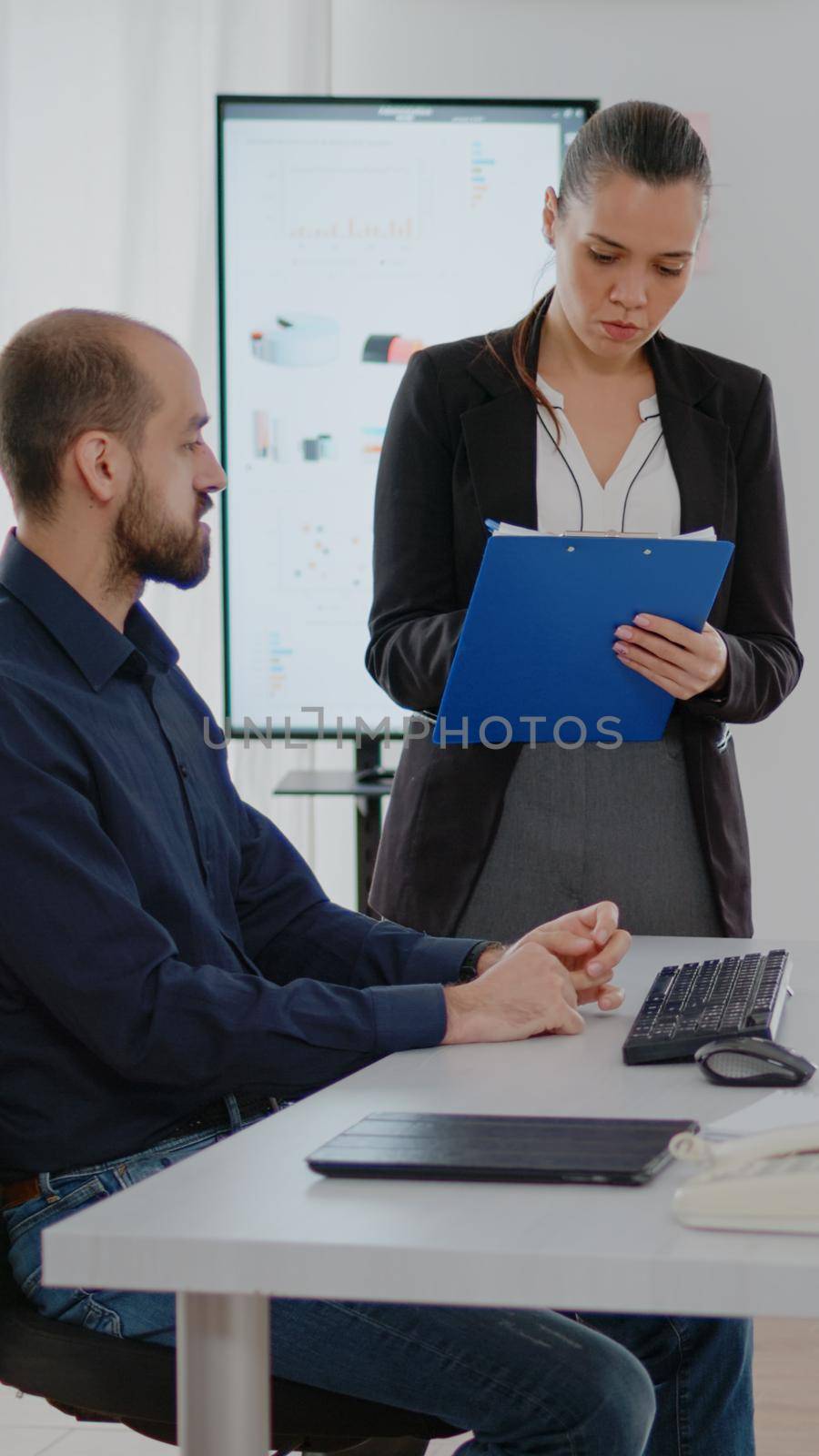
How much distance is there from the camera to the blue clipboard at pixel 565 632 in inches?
60.2

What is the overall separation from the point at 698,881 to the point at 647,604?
386 mm

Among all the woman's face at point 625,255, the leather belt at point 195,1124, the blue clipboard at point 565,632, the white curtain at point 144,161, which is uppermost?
the white curtain at point 144,161

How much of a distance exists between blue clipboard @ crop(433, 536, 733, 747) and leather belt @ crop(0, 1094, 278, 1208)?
45cm

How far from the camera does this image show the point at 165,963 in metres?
1.20

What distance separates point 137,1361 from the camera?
116cm

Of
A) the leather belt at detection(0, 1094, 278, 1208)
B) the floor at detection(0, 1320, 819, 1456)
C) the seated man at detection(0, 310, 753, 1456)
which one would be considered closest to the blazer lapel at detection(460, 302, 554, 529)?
the seated man at detection(0, 310, 753, 1456)

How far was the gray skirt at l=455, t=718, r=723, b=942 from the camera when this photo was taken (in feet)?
5.87

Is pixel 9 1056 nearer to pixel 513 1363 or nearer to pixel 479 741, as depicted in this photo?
pixel 513 1363

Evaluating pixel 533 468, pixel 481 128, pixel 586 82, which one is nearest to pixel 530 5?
pixel 586 82

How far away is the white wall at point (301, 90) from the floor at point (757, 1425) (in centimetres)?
129

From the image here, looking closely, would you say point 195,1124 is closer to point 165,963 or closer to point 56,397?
point 165,963

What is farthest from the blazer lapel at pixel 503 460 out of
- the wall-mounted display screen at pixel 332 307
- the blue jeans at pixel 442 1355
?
the wall-mounted display screen at pixel 332 307

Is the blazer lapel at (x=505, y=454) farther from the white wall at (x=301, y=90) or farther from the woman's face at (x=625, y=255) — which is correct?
the white wall at (x=301, y=90)

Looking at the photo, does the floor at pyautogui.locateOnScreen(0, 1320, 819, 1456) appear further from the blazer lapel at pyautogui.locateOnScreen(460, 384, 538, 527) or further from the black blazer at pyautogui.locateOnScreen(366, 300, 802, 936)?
the blazer lapel at pyautogui.locateOnScreen(460, 384, 538, 527)
